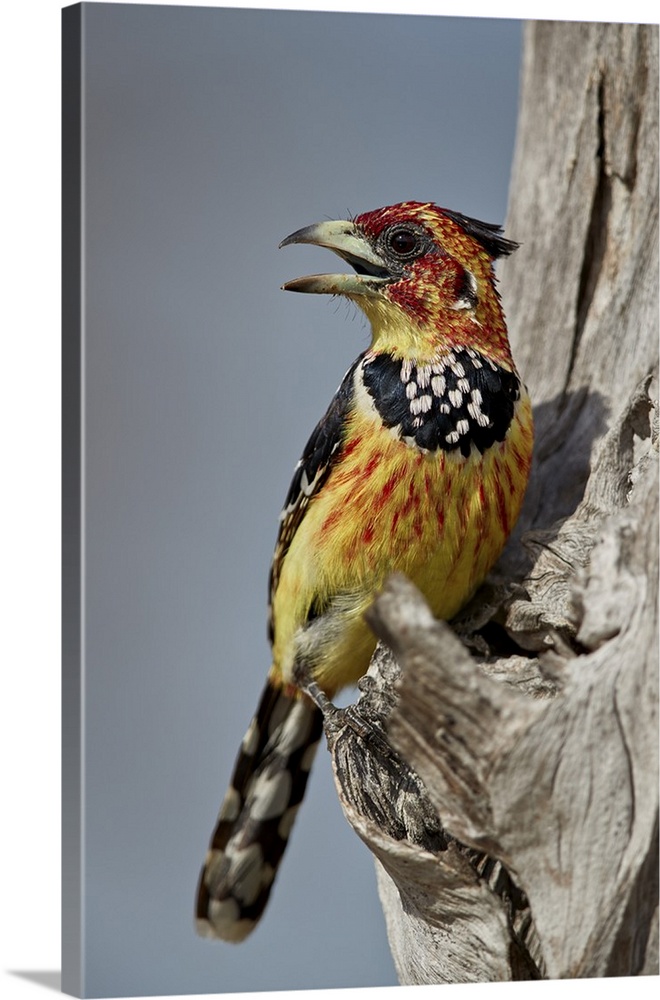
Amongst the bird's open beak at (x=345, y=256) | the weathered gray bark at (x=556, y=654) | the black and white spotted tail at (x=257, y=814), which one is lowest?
the black and white spotted tail at (x=257, y=814)

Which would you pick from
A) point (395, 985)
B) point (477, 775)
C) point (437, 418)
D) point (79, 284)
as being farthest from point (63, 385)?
point (395, 985)

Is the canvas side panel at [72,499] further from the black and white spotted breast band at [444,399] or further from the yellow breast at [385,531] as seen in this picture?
the black and white spotted breast band at [444,399]

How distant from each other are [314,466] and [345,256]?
55cm

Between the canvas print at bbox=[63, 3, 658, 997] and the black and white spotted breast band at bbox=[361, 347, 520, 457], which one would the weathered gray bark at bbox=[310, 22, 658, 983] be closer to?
the canvas print at bbox=[63, 3, 658, 997]

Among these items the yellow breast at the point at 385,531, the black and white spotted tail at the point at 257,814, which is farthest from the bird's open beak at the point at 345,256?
the black and white spotted tail at the point at 257,814

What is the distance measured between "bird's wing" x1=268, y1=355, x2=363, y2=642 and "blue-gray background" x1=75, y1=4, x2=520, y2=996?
0.36 feet

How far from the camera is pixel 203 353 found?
3.40m

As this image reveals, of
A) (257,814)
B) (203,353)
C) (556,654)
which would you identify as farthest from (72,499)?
(556,654)

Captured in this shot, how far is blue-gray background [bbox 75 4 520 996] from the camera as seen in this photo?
3.13 meters

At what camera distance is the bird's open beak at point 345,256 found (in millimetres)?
3252

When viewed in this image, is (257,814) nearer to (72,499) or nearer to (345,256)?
(72,499)

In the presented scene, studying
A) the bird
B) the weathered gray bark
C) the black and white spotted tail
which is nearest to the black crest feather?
→ the bird

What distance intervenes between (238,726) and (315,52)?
181 cm

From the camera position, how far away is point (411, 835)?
10.3ft
